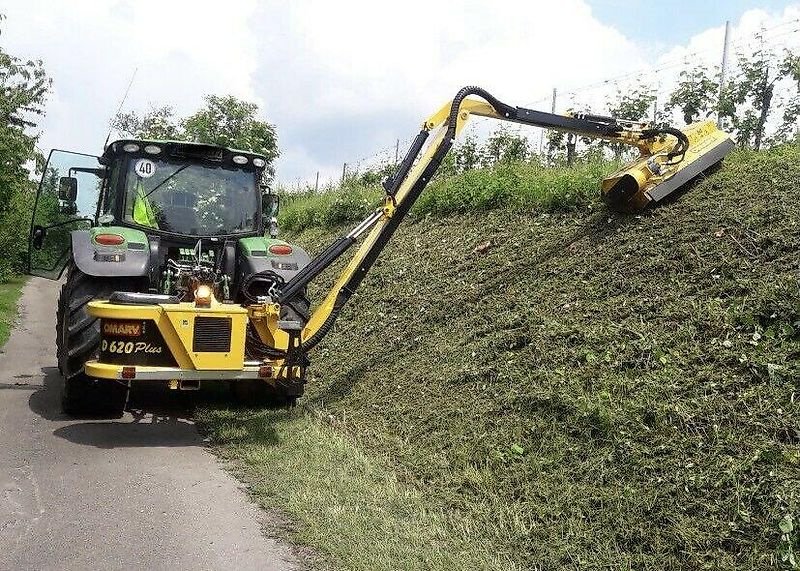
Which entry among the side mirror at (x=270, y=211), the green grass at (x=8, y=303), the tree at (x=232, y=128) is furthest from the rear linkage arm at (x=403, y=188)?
the tree at (x=232, y=128)

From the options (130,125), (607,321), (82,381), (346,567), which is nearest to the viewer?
(346,567)

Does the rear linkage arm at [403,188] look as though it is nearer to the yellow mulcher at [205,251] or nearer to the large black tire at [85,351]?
the yellow mulcher at [205,251]

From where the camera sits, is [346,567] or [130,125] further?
[130,125]

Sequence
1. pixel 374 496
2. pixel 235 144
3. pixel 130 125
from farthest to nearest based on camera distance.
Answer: pixel 130 125
pixel 235 144
pixel 374 496

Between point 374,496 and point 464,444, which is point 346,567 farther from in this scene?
point 464,444

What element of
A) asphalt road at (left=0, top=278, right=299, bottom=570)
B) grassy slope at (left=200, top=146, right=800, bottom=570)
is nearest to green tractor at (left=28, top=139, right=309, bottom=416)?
asphalt road at (left=0, top=278, right=299, bottom=570)

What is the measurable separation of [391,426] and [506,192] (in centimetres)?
422

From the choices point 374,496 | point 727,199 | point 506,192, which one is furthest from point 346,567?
point 506,192

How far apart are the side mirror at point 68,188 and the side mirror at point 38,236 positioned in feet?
1.75

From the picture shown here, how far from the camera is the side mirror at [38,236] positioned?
24.4ft

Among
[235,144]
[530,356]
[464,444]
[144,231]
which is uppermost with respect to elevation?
[235,144]

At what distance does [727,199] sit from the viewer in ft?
21.4

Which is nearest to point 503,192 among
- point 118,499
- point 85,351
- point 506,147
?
point 506,147

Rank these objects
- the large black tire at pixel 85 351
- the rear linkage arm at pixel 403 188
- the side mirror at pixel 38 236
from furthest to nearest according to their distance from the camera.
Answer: the side mirror at pixel 38 236
the rear linkage arm at pixel 403 188
the large black tire at pixel 85 351
